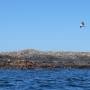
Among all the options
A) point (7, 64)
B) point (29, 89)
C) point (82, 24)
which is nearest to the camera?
point (82, 24)

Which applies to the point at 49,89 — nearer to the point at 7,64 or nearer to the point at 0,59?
the point at 7,64

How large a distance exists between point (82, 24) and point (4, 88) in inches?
696

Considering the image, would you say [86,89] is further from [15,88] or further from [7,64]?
[7,64]

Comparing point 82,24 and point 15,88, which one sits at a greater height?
point 82,24

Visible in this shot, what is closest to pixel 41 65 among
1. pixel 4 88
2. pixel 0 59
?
pixel 0 59

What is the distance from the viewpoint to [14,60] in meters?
190

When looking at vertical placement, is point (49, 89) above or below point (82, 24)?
below

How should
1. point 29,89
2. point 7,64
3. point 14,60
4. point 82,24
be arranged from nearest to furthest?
1. point 82,24
2. point 29,89
3. point 7,64
4. point 14,60

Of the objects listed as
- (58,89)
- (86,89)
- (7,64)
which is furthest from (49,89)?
(7,64)

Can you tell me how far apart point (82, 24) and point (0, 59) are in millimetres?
130012

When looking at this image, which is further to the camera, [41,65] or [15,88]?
[41,65]

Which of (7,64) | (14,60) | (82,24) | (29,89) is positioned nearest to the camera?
(82,24)

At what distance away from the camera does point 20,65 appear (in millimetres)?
176375

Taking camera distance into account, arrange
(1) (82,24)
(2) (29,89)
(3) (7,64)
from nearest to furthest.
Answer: (1) (82,24), (2) (29,89), (3) (7,64)
